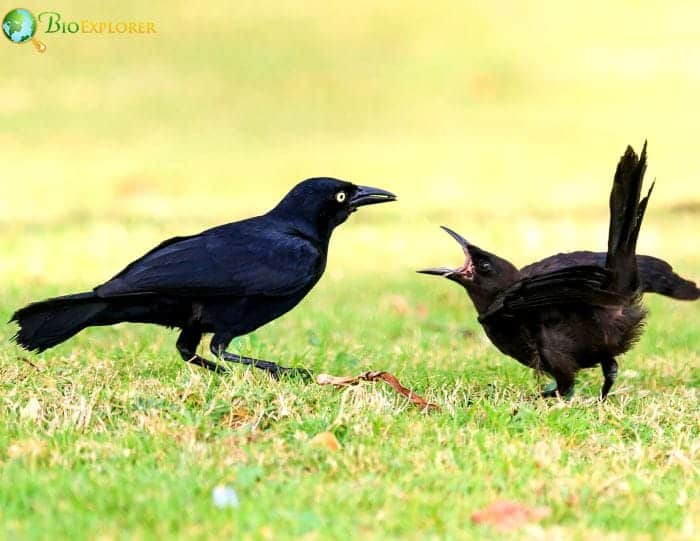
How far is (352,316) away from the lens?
28.7 feet

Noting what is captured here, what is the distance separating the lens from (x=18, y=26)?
1263 centimetres

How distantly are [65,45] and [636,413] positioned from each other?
817 inches

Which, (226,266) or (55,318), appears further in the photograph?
(226,266)

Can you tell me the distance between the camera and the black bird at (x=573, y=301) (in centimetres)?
562

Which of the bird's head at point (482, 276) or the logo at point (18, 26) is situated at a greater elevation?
the logo at point (18, 26)

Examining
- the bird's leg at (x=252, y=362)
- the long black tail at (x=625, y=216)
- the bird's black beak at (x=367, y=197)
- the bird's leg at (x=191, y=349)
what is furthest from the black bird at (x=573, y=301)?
the bird's leg at (x=191, y=349)

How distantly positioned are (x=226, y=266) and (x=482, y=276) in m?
1.35

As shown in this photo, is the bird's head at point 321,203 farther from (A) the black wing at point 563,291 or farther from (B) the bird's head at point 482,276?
(A) the black wing at point 563,291

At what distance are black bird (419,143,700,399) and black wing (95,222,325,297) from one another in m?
0.72

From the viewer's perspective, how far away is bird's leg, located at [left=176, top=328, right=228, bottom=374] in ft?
20.0

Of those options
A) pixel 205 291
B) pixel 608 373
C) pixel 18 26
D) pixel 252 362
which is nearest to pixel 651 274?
pixel 608 373

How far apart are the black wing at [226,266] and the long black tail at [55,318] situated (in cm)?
12

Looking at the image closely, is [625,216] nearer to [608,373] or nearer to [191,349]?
[608,373]

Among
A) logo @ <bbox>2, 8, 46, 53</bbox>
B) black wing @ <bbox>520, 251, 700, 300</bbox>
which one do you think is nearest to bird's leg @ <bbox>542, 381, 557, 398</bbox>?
→ black wing @ <bbox>520, 251, 700, 300</bbox>
